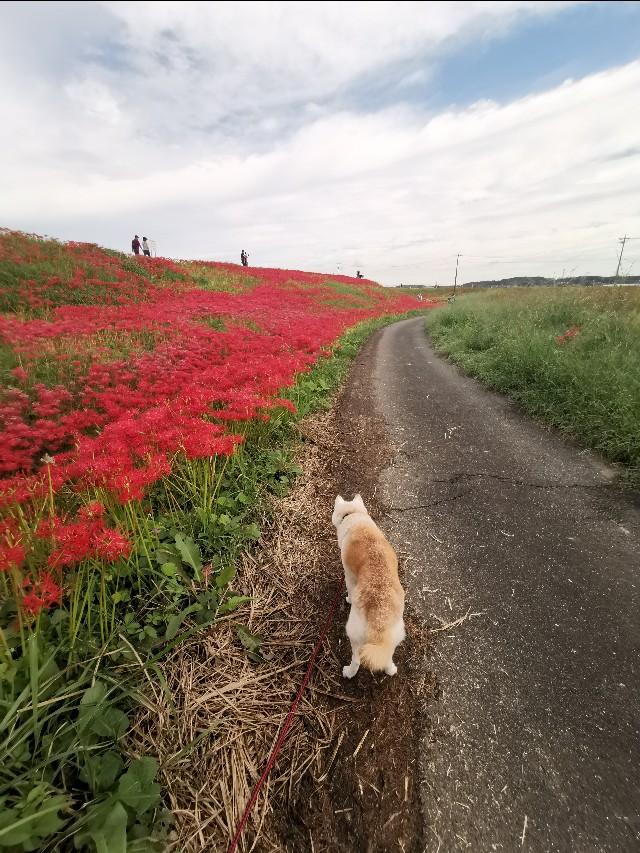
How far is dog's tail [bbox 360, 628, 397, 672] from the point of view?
1.86 metres

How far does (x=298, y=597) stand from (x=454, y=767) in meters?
1.40

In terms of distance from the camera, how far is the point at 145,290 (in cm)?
1434

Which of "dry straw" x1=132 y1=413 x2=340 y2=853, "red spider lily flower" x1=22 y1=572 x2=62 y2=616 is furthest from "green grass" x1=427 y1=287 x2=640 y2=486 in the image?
"red spider lily flower" x1=22 y1=572 x2=62 y2=616

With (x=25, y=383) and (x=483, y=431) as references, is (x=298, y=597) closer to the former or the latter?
(x=483, y=431)

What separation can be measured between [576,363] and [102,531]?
760 centimetres

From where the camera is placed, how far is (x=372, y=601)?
6.68ft

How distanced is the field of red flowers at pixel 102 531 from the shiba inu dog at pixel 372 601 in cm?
88

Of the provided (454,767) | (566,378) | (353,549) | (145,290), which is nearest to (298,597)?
(353,549)

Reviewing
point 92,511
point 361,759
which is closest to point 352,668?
point 361,759

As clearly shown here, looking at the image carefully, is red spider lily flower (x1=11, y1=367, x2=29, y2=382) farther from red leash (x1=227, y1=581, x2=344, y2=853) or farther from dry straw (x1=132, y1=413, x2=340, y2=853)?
red leash (x1=227, y1=581, x2=344, y2=853)

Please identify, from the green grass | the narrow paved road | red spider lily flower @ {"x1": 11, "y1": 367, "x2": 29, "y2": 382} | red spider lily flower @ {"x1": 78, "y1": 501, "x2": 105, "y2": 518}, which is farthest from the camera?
red spider lily flower @ {"x1": 11, "y1": 367, "x2": 29, "y2": 382}

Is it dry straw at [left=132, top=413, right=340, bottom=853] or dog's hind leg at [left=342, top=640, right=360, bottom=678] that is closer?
dry straw at [left=132, top=413, right=340, bottom=853]

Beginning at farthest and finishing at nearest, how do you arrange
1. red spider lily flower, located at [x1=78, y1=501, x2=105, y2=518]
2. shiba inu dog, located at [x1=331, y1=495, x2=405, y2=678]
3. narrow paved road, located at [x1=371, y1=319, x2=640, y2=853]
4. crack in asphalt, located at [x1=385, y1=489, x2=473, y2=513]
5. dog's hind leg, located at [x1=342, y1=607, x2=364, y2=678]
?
crack in asphalt, located at [x1=385, y1=489, x2=473, y2=513] < red spider lily flower, located at [x1=78, y1=501, x2=105, y2=518] < dog's hind leg, located at [x1=342, y1=607, x2=364, y2=678] < shiba inu dog, located at [x1=331, y1=495, x2=405, y2=678] < narrow paved road, located at [x1=371, y1=319, x2=640, y2=853]

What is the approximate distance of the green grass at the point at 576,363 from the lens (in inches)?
190
